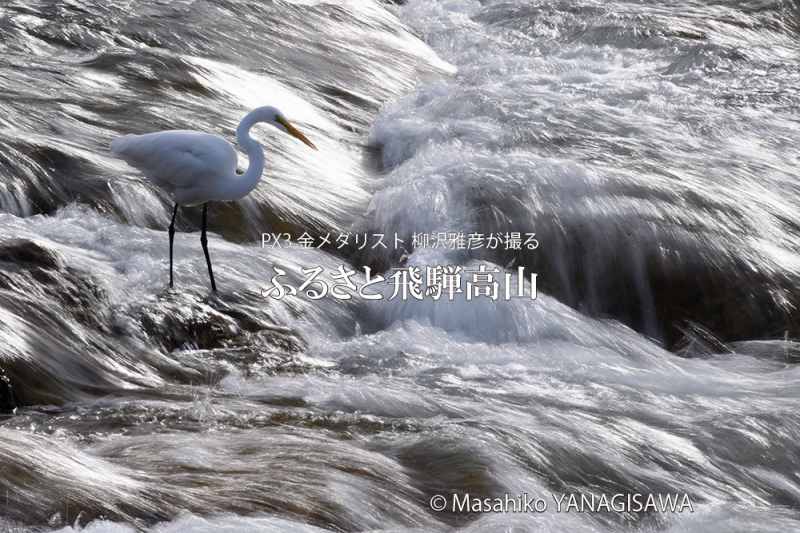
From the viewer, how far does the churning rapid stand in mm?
4531

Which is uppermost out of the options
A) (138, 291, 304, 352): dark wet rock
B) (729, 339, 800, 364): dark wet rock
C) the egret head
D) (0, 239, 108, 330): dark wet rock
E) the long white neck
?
the egret head

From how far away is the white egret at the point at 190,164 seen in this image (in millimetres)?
6504

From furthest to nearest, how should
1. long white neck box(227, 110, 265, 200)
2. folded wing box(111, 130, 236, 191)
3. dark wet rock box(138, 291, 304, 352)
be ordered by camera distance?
long white neck box(227, 110, 265, 200), folded wing box(111, 130, 236, 191), dark wet rock box(138, 291, 304, 352)

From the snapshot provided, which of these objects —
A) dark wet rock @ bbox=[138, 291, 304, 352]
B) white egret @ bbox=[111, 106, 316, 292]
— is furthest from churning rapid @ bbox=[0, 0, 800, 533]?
white egret @ bbox=[111, 106, 316, 292]

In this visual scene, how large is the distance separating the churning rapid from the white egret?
296 millimetres

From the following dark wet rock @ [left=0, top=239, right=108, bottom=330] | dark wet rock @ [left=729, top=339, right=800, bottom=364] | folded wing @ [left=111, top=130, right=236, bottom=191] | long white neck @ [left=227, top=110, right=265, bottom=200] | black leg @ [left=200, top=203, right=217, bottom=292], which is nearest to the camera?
dark wet rock @ [left=0, top=239, right=108, bottom=330]

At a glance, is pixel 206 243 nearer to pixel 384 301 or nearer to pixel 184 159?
pixel 184 159

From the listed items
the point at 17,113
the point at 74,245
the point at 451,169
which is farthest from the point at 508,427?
the point at 17,113

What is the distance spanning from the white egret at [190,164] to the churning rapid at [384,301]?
0.30 m

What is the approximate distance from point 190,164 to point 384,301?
43.6 inches

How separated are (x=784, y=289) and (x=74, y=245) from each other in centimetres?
349

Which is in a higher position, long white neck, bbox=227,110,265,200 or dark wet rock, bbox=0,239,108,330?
long white neck, bbox=227,110,265,200

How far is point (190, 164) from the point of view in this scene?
650cm

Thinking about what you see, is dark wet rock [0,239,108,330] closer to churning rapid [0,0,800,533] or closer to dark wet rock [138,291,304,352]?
churning rapid [0,0,800,533]
